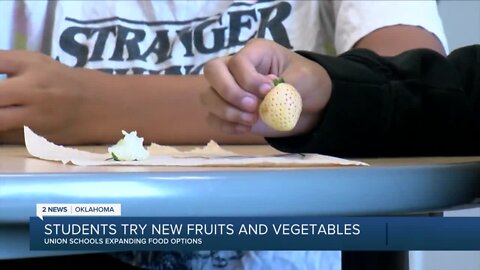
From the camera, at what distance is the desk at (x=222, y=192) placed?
0.32 m

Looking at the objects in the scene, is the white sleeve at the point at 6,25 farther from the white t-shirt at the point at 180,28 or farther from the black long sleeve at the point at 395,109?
the black long sleeve at the point at 395,109

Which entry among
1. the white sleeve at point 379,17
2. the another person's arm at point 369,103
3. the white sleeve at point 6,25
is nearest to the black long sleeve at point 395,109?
the another person's arm at point 369,103

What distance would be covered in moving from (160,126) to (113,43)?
245 millimetres

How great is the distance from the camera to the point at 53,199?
32 centimetres

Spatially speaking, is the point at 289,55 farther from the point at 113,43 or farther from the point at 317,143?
the point at 113,43

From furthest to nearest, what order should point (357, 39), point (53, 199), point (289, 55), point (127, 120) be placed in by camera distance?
point (357, 39)
point (127, 120)
point (289, 55)
point (53, 199)

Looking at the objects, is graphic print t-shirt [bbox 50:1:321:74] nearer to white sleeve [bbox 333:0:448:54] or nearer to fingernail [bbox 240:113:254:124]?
white sleeve [bbox 333:0:448:54]

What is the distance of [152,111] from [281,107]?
250 mm

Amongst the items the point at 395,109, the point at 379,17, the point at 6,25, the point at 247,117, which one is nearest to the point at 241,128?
the point at 247,117

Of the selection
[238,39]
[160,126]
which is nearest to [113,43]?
[238,39]

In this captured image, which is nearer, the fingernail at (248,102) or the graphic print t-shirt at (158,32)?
the fingernail at (248,102)

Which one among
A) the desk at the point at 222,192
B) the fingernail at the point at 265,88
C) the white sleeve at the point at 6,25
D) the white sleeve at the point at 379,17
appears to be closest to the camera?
the desk at the point at 222,192

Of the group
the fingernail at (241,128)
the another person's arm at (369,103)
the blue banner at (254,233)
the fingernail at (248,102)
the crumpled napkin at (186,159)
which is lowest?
the blue banner at (254,233)

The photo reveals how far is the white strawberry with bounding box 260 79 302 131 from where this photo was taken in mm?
424
